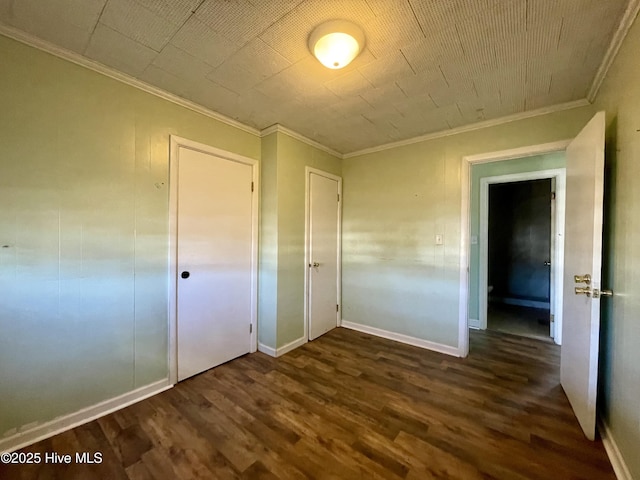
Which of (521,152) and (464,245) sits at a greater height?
(521,152)

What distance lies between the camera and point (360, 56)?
5.19 ft

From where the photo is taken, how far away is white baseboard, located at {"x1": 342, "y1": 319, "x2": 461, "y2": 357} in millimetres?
2699

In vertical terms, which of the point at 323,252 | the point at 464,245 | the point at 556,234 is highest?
the point at 556,234

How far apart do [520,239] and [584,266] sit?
13.3ft

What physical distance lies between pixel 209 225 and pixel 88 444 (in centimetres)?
156

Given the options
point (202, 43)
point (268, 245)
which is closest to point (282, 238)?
point (268, 245)

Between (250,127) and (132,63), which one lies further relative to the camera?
(250,127)

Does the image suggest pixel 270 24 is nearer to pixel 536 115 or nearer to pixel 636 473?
pixel 536 115

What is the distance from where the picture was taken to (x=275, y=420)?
171 centimetres

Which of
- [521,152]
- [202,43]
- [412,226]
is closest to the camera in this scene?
[202,43]

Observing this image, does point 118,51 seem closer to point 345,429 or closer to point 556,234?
point 345,429

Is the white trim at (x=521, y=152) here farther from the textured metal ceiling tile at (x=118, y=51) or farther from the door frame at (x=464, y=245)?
the textured metal ceiling tile at (x=118, y=51)

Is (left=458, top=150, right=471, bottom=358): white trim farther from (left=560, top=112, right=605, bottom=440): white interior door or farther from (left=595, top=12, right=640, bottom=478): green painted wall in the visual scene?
(left=595, top=12, right=640, bottom=478): green painted wall

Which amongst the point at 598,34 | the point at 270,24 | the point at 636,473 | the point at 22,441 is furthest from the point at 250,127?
the point at 636,473
